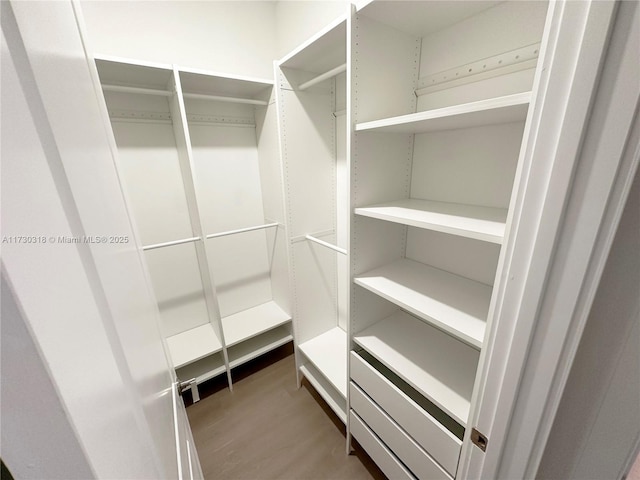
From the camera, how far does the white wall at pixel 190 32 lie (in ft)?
4.76

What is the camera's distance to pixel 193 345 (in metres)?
1.91

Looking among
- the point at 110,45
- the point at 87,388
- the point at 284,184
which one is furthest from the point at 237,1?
the point at 87,388

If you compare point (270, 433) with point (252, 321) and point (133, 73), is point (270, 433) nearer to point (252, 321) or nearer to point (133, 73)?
point (252, 321)

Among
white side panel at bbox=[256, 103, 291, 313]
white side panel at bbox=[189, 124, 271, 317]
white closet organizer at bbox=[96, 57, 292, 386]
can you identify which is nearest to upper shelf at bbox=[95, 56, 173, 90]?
white closet organizer at bbox=[96, 57, 292, 386]

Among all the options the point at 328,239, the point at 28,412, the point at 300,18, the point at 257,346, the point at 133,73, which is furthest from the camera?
the point at 257,346

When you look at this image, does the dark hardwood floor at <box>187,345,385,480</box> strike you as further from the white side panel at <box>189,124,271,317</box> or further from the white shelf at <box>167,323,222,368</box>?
the white side panel at <box>189,124,271,317</box>

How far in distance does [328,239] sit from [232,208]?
0.82 meters

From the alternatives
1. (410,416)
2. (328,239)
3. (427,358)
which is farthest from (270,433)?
(328,239)

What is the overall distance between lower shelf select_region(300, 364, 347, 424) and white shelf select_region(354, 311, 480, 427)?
0.68 metres

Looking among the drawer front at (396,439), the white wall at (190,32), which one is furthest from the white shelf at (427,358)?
the white wall at (190,32)

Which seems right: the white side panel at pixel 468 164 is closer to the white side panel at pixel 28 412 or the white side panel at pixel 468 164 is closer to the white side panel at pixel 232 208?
the white side panel at pixel 28 412

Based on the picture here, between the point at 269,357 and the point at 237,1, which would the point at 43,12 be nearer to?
the point at 237,1

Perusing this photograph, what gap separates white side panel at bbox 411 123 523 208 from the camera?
938mm

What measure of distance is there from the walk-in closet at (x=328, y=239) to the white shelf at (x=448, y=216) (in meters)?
0.01
